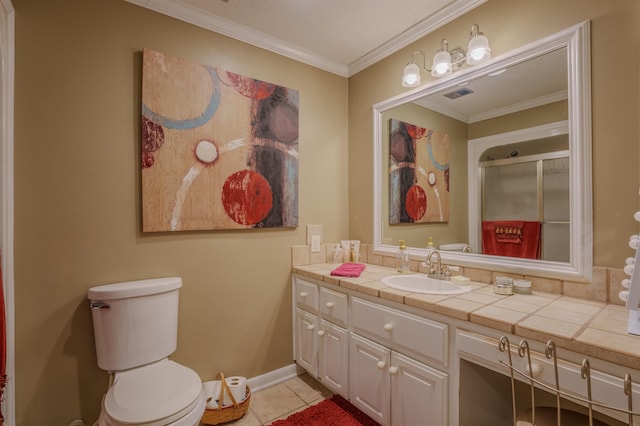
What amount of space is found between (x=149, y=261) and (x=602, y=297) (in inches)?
88.5

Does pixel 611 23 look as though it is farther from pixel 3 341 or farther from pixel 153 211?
pixel 3 341

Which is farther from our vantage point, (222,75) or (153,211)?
(222,75)

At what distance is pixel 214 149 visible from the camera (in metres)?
1.92

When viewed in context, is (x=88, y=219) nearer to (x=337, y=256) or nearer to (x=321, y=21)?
→ (x=337, y=256)

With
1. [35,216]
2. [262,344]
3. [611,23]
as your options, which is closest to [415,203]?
[611,23]

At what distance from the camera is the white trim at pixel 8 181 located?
53.2 inches

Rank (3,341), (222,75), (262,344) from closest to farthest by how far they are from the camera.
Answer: (3,341)
(222,75)
(262,344)

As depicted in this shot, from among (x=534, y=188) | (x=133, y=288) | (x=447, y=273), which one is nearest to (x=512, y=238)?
(x=534, y=188)

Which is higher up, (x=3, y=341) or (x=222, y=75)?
(x=222, y=75)

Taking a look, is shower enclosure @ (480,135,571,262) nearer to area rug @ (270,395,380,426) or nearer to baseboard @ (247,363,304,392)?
area rug @ (270,395,380,426)

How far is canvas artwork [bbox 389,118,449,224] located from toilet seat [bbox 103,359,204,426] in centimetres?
165

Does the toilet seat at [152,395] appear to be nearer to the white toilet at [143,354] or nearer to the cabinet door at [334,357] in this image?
the white toilet at [143,354]

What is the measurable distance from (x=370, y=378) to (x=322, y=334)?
42cm

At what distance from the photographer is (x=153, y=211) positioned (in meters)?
1.72
